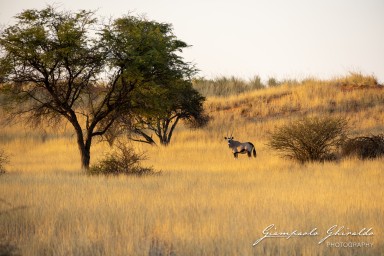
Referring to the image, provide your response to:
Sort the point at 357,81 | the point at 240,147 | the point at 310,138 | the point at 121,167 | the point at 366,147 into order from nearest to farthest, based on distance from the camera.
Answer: the point at 121,167, the point at 310,138, the point at 366,147, the point at 240,147, the point at 357,81

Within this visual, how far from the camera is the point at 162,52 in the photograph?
2212 centimetres

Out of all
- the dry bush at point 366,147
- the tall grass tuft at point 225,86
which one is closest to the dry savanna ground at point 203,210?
the dry bush at point 366,147

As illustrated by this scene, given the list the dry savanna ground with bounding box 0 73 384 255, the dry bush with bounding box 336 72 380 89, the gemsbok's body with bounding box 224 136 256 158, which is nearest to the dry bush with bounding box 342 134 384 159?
the dry savanna ground with bounding box 0 73 384 255

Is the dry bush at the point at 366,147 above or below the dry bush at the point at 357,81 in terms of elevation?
below

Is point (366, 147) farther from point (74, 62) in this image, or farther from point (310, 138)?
point (74, 62)

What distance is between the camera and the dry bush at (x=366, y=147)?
70.3 feet

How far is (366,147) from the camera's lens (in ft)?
70.8

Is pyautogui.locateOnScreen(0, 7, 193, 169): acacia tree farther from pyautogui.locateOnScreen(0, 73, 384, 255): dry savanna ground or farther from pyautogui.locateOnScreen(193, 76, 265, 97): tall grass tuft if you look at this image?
pyautogui.locateOnScreen(193, 76, 265, 97): tall grass tuft

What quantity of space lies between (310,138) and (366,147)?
243cm

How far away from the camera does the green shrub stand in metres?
21.5

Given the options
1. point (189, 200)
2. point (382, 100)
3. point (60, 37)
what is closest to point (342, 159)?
point (189, 200)

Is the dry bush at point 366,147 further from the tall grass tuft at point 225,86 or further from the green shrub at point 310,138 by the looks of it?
the tall grass tuft at point 225,86

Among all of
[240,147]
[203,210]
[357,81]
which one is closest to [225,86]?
[357,81]

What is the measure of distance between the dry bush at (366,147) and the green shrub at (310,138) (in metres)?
0.45
